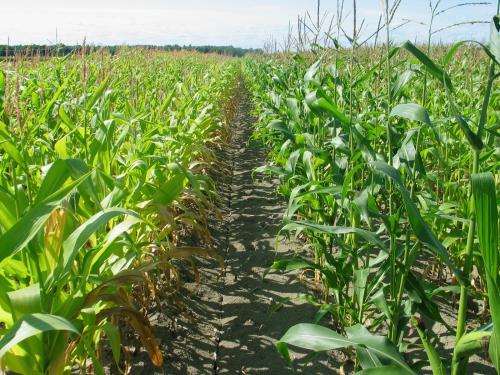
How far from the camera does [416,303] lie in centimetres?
178

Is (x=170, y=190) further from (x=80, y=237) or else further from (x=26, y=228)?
(x=26, y=228)

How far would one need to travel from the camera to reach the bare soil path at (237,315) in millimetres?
2354

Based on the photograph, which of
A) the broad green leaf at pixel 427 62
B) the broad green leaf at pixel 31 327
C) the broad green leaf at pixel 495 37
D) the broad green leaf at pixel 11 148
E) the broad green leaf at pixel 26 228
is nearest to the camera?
the broad green leaf at pixel 31 327

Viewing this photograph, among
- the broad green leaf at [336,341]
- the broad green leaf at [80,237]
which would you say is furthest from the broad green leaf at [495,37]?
the broad green leaf at [80,237]

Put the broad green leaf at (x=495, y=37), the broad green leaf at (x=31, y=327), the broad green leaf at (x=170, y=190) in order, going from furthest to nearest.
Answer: the broad green leaf at (x=170, y=190)
the broad green leaf at (x=495, y=37)
the broad green leaf at (x=31, y=327)

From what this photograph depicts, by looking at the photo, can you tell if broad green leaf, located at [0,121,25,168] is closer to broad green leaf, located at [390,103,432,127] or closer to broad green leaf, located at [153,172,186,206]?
broad green leaf, located at [153,172,186,206]

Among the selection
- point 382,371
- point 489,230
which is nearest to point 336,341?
point 382,371

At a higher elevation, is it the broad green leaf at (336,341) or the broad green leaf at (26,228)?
the broad green leaf at (26,228)

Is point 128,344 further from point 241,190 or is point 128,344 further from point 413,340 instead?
point 241,190

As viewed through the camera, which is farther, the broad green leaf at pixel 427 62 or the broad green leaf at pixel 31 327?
the broad green leaf at pixel 427 62

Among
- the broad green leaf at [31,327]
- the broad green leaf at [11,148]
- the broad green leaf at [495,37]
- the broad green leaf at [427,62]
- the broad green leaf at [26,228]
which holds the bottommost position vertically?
the broad green leaf at [31,327]

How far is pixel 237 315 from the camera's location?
2.83m

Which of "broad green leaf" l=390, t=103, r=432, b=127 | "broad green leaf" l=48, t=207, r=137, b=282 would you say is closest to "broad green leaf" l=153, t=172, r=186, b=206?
"broad green leaf" l=48, t=207, r=137, b=282

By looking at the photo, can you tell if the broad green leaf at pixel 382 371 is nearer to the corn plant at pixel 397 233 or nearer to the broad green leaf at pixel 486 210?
the corn plant at pixel 397 233
